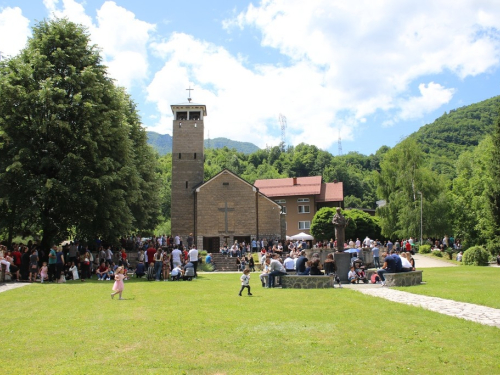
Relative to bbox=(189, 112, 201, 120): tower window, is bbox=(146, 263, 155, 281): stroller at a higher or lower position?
lower

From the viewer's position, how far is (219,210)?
49.9 metres

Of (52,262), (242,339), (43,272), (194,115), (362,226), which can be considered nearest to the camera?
(242,339)

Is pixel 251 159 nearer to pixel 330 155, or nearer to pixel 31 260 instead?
pixel 330 155

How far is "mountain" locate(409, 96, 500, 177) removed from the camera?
4035 inches

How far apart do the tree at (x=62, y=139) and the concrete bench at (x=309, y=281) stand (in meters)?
11.8

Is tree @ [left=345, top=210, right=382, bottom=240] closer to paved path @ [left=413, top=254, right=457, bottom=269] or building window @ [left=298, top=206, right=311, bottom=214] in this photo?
building window @ [left=298, top=206, right=311, bottom=214]

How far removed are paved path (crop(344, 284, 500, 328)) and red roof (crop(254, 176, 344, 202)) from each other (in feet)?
179

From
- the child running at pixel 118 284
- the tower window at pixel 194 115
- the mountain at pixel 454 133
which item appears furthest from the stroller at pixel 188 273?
the mountain at pixel 454 133

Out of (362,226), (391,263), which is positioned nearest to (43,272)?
(391,263)

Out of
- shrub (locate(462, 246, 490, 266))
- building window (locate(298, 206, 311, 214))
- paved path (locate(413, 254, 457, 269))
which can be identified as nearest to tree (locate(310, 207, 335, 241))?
building window (locate(298, 206, 311, 214))

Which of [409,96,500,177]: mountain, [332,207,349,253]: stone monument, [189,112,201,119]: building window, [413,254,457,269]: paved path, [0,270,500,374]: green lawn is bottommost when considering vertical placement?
[0,270,500,374]: green lawn

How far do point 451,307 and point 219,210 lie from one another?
38.9 metres

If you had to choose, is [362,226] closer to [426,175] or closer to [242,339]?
[426,175]

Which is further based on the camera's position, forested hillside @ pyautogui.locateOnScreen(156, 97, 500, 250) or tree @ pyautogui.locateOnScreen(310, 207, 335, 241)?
tree @ pyautogui.locateOnScreen(310, 207, 335, 241)
